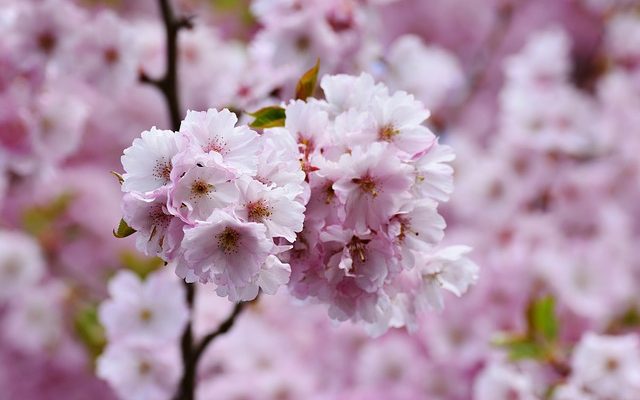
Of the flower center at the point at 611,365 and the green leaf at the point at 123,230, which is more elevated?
the green leaf at the point at 123,230

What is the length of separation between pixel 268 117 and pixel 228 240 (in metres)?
0.13

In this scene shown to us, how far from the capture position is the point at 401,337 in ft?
4.18

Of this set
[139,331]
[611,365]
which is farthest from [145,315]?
[611,365]

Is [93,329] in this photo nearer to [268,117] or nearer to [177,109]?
[177,109]

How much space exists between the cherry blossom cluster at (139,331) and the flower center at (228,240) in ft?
1.22

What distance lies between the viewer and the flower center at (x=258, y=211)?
475 mm

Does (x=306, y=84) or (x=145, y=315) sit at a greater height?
(x=306, y=84)

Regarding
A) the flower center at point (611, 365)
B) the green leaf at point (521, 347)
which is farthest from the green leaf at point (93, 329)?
the flower center at point (611, 365)

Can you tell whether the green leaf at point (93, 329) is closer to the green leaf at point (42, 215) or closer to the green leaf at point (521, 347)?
the green leaf at point (42, 215)

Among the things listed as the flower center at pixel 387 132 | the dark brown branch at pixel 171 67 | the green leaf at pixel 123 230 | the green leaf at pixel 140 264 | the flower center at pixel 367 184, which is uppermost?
the flower center at pixel 387 132

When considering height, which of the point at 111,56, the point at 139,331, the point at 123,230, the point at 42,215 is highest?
the point at 123,230

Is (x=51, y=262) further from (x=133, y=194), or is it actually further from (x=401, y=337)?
(x=133, y=194)

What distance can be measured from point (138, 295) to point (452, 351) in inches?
19.9

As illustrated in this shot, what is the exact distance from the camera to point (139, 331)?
2.84ft
